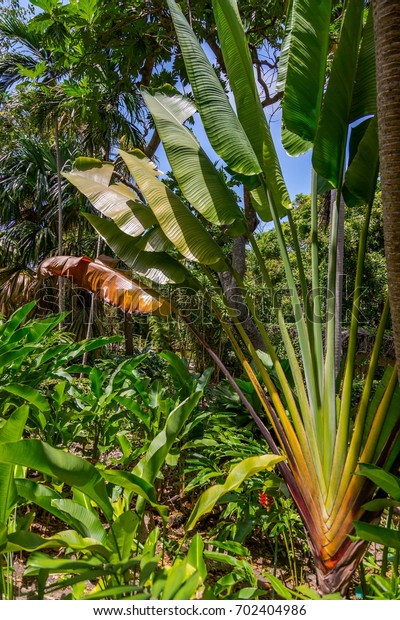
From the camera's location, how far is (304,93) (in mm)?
2498

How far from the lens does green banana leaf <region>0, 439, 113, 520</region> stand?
1293 mm

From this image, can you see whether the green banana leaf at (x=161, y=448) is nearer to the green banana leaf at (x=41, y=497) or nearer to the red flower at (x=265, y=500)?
the green banana leaf at (x=41, y=497)

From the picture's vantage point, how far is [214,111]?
284cm

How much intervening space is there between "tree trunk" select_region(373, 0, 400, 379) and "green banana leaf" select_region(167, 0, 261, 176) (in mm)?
1391

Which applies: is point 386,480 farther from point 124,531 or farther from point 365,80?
point 365,80

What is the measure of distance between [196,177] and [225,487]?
7.10 feet

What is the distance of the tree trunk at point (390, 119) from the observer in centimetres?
135

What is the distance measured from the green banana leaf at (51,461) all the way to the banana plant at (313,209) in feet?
4.34

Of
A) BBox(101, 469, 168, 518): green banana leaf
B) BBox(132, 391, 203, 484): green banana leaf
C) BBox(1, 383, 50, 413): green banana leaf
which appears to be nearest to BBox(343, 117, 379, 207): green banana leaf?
BBox(132, 391, 203, 484): green banana leaf

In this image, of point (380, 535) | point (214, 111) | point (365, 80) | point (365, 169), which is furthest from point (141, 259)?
point (380, 535)

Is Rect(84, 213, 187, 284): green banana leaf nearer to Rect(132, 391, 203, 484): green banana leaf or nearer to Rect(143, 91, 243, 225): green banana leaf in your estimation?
Rect(143, 91, 243, 225): green banana leaf

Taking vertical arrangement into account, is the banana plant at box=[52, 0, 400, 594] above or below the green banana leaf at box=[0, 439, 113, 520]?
above

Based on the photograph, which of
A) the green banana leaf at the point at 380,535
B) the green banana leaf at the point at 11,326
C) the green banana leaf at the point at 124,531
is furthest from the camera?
the green banana leaf at the point at 11,326

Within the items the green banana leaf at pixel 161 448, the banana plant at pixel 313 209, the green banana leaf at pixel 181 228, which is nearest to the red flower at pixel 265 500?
the banana plant at pixel 313 209
